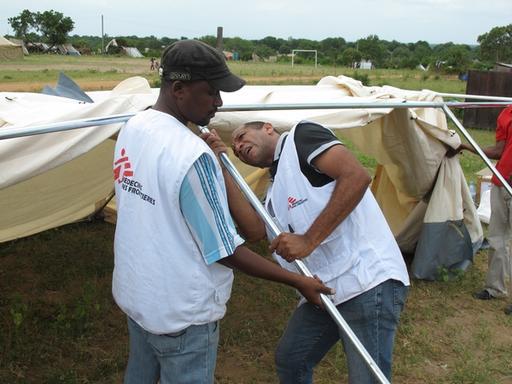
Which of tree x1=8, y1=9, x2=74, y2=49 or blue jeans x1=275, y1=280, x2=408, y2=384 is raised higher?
tree x1=8, y1=9, x2=74, y2=49

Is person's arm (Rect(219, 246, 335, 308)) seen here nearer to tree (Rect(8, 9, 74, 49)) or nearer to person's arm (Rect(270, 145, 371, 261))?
person's arm (Rect(270, 145, 371, 261))

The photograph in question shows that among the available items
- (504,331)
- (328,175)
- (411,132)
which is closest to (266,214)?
(328,175)

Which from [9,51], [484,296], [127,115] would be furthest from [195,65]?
[9,51]

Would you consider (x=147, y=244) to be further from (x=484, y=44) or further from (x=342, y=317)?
(x=484, y=44)

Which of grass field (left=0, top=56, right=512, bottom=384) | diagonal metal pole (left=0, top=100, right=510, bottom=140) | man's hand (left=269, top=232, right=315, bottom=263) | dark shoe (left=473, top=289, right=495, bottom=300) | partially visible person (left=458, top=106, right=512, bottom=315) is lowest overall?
grass field (left=0, top=56, right=512, bottom=384)

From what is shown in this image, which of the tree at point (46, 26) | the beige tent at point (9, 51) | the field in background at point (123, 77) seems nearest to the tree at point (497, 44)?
the field in background at point (123, 77)

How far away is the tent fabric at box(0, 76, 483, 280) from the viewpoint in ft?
Answer: 10.3

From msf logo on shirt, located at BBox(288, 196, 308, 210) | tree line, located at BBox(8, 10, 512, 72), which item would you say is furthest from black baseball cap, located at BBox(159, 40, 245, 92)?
tree line, located at BBox(8, 10, 512, 72)

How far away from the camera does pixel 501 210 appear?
4754 millimetres

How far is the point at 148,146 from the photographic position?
1.72 m

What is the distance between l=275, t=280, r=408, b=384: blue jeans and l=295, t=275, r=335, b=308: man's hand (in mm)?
196

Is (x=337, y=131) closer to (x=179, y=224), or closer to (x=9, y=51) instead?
(x=179, y=224)

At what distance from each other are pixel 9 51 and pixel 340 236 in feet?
142

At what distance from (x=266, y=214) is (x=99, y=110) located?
1134 mm
